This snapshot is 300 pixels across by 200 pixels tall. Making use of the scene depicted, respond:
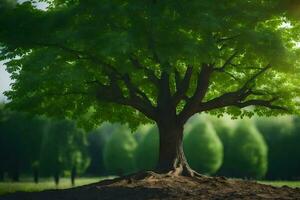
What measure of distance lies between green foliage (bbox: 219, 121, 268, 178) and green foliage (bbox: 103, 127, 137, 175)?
12535mm

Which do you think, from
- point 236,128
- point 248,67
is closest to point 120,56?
point 248,67

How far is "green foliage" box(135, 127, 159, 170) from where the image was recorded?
60.4 m

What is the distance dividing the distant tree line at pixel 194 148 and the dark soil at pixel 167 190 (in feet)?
108

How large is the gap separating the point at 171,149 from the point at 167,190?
511 cm

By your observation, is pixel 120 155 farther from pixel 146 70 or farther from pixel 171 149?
pixel 146 70

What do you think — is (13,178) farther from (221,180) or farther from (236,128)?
(221,180)

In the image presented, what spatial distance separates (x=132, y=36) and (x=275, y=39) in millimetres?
5173

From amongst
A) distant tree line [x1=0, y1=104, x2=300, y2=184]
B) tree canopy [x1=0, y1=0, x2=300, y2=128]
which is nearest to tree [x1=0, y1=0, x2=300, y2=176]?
tree canopy [x1=0, y1=0, x2=300, y2=128]

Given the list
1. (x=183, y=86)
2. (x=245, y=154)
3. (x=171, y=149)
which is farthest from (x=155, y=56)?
(x=245, y=154)

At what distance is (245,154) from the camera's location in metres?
57.2

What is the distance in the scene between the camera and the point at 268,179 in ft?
199

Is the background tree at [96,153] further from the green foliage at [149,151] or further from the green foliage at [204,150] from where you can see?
the green foliage at [204,150]

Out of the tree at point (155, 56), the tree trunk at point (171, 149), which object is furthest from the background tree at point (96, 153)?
the tree trunk at point (171, 149)

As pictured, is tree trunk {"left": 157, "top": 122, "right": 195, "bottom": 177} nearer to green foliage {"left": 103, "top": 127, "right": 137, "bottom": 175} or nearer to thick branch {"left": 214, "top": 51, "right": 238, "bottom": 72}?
thick branch {"left": 214, "top": 51, "right": 238, "bottom": 72}
